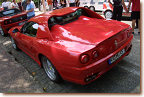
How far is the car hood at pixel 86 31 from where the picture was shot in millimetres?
2731

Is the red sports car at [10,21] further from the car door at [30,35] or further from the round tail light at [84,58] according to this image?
the round tail light at [84,58]

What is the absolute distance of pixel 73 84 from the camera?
317 centimetres

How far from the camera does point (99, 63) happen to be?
8.32 ft

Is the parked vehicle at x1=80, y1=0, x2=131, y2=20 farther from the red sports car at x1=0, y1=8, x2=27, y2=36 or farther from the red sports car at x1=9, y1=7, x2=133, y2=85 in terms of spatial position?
the red sports car at x1=9, y1=7, x2=133, y2=85

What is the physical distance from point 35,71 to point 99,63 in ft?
6.64

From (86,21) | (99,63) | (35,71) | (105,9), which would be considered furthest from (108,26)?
(105,9)

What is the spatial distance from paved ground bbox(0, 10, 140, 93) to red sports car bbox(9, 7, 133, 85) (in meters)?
0.26

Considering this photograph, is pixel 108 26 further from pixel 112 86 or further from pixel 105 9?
pixel 105 9

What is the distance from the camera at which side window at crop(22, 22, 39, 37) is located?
3648 mm

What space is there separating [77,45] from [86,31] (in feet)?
1.78

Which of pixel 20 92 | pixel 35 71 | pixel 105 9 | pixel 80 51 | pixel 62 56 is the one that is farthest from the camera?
pixel 105 9

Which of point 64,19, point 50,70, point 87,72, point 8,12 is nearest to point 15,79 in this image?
point 50,70

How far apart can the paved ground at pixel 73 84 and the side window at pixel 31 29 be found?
93cm

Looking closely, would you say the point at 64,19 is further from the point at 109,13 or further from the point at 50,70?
the point at 109,13
